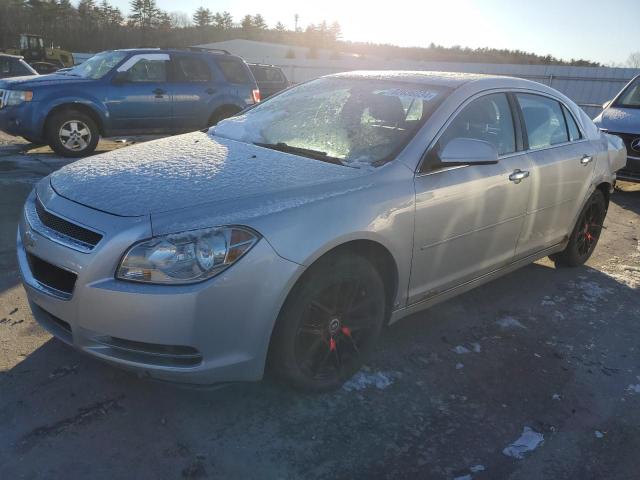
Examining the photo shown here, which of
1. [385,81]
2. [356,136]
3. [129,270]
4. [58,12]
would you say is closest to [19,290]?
[129,270]

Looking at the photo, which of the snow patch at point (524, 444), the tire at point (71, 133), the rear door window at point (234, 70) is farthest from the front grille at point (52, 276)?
the rear door window at point (234, 70)

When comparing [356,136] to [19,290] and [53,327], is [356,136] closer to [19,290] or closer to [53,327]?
[53,327]

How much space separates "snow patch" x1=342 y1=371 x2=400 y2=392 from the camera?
116 inches

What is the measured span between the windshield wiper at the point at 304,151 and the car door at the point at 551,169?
1596mm

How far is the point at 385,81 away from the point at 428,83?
1.00 feet

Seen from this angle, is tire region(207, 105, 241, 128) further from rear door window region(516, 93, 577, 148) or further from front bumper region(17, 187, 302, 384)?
front bumper region(17, 187, 302, 384)

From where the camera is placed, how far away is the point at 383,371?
10.3ft

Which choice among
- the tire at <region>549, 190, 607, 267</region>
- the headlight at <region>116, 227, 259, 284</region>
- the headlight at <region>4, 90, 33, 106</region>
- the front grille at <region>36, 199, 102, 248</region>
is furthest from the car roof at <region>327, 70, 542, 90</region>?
the headlight at <region>4, 90, 33, 106</region>

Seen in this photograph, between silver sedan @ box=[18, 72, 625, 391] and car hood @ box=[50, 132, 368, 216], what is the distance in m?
0.01

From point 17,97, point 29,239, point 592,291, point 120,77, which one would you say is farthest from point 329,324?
point 120,77

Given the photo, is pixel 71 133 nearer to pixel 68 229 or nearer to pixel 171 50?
pixel 171 50

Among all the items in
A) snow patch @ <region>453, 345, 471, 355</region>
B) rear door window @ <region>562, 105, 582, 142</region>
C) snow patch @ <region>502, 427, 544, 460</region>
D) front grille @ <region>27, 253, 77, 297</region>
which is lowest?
snow patch @ <region>502, 427, 544, 460</region>

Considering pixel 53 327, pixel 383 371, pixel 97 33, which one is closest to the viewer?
pixel 53 327

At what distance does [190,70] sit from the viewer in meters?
9.70
